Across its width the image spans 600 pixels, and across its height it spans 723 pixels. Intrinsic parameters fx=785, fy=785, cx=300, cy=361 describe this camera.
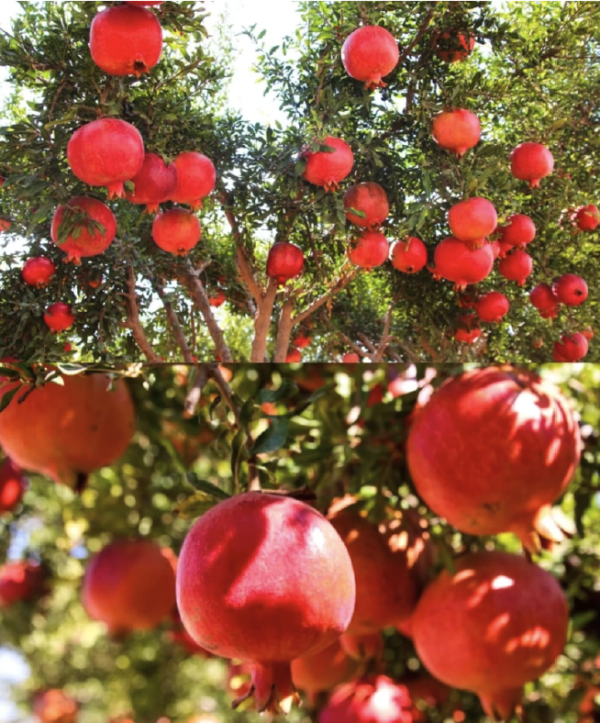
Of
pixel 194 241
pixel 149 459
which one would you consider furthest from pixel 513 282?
pixel 149 459

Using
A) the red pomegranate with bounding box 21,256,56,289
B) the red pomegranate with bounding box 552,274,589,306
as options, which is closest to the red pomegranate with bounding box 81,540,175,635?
the red pomegranate with bounding box 21,256,56,289

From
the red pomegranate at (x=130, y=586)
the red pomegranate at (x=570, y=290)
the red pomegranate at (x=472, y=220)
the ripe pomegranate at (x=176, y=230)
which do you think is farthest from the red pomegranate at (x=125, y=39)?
the red pomegranate at (x=130, y=586)

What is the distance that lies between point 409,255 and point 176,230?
28 centimetres

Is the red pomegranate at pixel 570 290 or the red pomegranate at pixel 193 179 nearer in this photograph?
the red pomegranate at pixel 193 179

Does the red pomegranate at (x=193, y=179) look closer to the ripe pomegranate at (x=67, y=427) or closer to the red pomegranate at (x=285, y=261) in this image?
the red pomegranate at (x=285, y=261)

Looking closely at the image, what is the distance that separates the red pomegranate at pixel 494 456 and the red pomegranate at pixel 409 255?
0.22 meters

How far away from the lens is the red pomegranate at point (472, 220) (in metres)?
0.95

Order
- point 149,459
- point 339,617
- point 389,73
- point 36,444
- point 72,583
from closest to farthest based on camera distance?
point 339,617, point 36,444, point 389,73, point 149,459, point 72,583

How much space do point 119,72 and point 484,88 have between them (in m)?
0.43

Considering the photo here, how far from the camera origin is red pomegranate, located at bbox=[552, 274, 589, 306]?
1.01 meters

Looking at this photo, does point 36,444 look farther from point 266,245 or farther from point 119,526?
point 119,526

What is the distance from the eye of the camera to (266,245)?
95 centimetres

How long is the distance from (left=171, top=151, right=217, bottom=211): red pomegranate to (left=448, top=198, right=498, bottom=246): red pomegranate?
0.95 feet

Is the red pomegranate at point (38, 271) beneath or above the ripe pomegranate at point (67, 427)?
above
